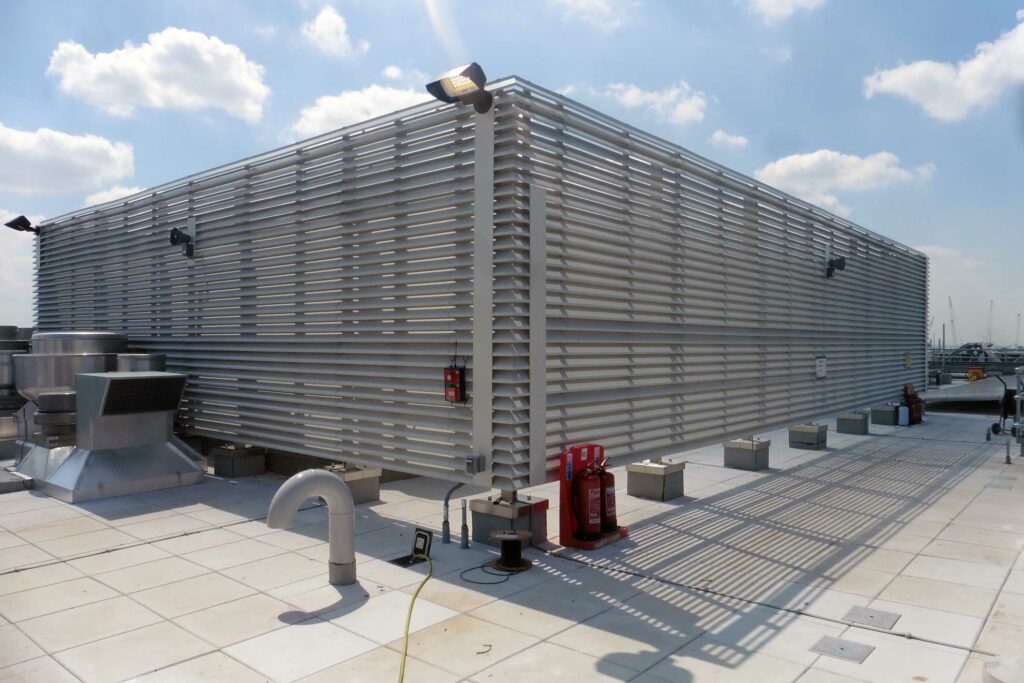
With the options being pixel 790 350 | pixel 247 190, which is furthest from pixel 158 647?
pixel 790 350

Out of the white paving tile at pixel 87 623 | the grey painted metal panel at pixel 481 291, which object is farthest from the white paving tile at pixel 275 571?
the grey painted metal panel at pixel 481 291

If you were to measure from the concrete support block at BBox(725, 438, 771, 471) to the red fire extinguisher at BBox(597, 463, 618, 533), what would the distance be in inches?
200

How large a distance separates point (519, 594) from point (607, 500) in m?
1.92

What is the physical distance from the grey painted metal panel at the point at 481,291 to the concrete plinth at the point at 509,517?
0.40 meters

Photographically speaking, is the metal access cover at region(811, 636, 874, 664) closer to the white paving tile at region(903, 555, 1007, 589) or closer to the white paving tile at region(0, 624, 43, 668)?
the white paving tile at region(903, 555, 1007, 589)

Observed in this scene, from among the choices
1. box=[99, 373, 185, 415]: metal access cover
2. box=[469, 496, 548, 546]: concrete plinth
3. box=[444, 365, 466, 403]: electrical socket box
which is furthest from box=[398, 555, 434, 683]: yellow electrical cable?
box=[99, 373, 185, 415]: metal access cover

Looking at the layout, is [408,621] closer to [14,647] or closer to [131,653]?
[131,653]

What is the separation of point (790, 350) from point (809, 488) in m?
2.81

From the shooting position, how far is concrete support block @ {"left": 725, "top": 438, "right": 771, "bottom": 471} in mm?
12172

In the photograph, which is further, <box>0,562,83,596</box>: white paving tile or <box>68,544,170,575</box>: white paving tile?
<box>68,544,170,575</box>: white paving tile

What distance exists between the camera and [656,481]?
32.0 ft

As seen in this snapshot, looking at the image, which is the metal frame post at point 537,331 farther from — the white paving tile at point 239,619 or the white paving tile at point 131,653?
the white paving tile at point 131,653

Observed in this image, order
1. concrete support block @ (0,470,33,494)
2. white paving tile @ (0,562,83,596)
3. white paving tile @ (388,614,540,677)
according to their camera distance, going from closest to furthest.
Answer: white paving tile @ (388,614,540,677)
white paving tile @ (0,562,83,596)
concrete support block @ (0,470,33,494)

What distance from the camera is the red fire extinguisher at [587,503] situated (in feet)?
24.1
